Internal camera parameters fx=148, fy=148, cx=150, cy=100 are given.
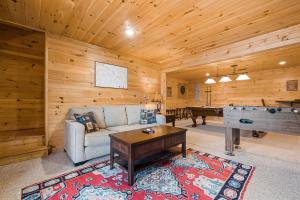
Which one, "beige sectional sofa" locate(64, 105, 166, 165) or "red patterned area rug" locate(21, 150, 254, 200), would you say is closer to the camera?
"red patterned area rug" locate(21, 150, 254, 200)

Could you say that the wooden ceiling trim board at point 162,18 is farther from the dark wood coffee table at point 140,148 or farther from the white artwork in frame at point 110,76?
the dark wood coffee table at point 140,148

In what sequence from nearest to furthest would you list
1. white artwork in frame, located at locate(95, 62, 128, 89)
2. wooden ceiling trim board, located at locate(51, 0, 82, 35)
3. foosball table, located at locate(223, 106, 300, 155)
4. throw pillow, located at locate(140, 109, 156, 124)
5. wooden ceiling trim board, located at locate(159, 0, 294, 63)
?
wooden ceiling trim board, located at locate(51, 0, 82, 35)
foosball table, located at locate(223, 106, 300, 155)
wooden ceiling trim board, located at locate(159, 0, 294, 63)
throw pillow, located at locate(140, 109, 156, 124)
white artwork in frame, located at locate(95, 62, 128, 89)

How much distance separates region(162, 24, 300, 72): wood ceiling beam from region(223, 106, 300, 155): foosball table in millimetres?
1281

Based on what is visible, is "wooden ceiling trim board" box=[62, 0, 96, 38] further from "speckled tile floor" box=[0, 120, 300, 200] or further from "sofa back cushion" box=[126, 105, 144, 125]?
"speckled tile floor" box=[0, 120, 300, 200]

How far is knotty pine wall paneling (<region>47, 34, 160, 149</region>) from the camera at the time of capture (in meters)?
3.10

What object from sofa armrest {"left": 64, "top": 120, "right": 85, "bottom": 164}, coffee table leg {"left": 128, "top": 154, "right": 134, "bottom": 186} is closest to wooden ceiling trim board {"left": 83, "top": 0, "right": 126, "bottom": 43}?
sofa armrest {"left": 64, "top": 120, "right": 85, "bottom": 164}

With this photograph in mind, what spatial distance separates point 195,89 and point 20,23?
26.1 feet

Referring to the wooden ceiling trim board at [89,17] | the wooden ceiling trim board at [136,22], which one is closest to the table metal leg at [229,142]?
the wooden ceiling trim board at [136,22]

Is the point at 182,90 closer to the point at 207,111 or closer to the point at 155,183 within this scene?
the point at 207,111

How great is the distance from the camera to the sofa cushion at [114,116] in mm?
3362

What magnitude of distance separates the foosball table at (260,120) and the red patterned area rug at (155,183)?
0.72m

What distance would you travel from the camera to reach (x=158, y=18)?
2.45 m

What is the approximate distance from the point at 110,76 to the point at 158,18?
2067 mm

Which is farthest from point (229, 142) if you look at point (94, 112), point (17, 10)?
point (17, 10)
